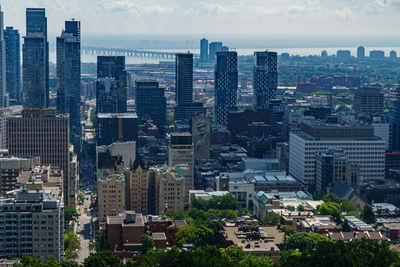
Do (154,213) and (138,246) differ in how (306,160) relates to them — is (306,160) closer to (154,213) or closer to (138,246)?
(154,213)

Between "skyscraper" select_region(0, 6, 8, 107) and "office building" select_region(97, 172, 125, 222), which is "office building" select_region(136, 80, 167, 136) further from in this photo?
"office building" select_region(97, 172, 125, 222)

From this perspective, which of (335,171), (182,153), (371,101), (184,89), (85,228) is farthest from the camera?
(184,89)

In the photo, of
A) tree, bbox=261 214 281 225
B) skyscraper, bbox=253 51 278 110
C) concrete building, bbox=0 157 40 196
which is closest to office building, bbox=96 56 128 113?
skyscraper, bbox=253 51 278 110

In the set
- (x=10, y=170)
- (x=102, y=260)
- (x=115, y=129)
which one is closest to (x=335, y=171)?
(x=10, y=170)

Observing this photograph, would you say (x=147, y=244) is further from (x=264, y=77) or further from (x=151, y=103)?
(x=264, y=77)

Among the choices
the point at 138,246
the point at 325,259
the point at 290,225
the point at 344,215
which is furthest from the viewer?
the point at 344,215

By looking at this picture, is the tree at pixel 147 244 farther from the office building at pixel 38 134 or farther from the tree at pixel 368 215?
the office building at pixel 38 134

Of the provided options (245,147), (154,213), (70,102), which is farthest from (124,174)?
(70,102)

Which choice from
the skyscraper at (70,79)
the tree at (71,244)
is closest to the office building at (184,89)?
the skyscraper at (70,79)

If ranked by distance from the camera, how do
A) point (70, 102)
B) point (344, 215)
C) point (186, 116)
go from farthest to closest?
point (186, 116)
point (70, 102)
point (344, 215)
